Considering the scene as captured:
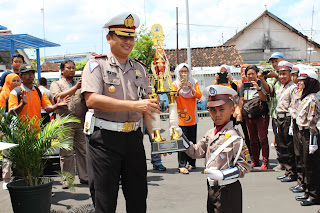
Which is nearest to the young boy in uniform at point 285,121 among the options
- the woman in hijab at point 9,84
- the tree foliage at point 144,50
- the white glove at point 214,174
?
the white glove at point 214,174

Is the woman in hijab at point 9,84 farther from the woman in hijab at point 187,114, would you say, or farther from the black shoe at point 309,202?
the black shoe at point 309,202

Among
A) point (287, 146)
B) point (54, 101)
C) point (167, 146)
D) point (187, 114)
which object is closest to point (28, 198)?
point (167, 146)

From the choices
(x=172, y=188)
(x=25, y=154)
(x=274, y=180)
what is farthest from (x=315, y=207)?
(x=25, y=154)

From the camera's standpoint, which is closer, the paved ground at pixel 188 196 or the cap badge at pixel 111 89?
the cap badge at pixel 111 89

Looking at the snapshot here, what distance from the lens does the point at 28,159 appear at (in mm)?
4020

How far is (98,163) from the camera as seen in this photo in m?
2.91

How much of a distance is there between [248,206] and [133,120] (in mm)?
2493

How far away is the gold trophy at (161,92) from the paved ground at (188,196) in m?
1.63

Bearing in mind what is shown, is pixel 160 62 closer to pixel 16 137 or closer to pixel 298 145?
pixel 16 137

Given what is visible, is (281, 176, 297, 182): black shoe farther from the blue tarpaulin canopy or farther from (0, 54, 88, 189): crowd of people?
the blue tarpaulin canopy

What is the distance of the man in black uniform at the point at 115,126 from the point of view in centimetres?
289

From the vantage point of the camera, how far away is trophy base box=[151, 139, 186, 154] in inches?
126

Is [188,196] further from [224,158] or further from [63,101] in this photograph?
[63,101]

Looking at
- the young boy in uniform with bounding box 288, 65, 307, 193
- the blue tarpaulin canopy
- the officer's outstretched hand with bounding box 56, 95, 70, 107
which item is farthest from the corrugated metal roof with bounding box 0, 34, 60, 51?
the young boy in uniform with bounding box 288, 65, 307, 193
